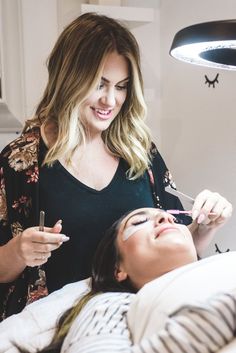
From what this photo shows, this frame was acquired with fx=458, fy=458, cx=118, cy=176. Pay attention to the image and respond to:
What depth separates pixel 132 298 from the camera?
0.84 metres

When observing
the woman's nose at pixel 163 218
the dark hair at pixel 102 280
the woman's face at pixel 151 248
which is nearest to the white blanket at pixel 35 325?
the dark hair at pixel 102 280

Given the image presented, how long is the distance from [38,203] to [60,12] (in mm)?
767

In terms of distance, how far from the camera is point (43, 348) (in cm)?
86

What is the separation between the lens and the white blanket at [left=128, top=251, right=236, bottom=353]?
28.1 inches

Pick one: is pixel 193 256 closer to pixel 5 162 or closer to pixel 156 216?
pixel 156 216

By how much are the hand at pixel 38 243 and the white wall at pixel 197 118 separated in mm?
664

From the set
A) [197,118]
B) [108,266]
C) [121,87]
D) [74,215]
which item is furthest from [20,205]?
[197,118]

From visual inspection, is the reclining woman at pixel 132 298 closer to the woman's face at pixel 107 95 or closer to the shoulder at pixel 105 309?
the shoulder at pixel 105 309

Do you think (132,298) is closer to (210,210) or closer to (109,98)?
(210,210)

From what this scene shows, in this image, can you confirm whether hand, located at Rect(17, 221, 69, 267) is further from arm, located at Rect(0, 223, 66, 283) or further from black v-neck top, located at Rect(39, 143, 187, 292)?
black v-neck top, located at Rect(39, 143, 187, 292)

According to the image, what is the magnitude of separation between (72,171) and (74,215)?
11 cm

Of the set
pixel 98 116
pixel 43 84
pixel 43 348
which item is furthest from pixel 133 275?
pixel 43 84

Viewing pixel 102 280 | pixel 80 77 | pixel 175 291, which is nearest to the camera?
pixel 175 291

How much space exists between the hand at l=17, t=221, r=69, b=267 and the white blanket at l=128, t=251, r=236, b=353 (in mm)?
206
